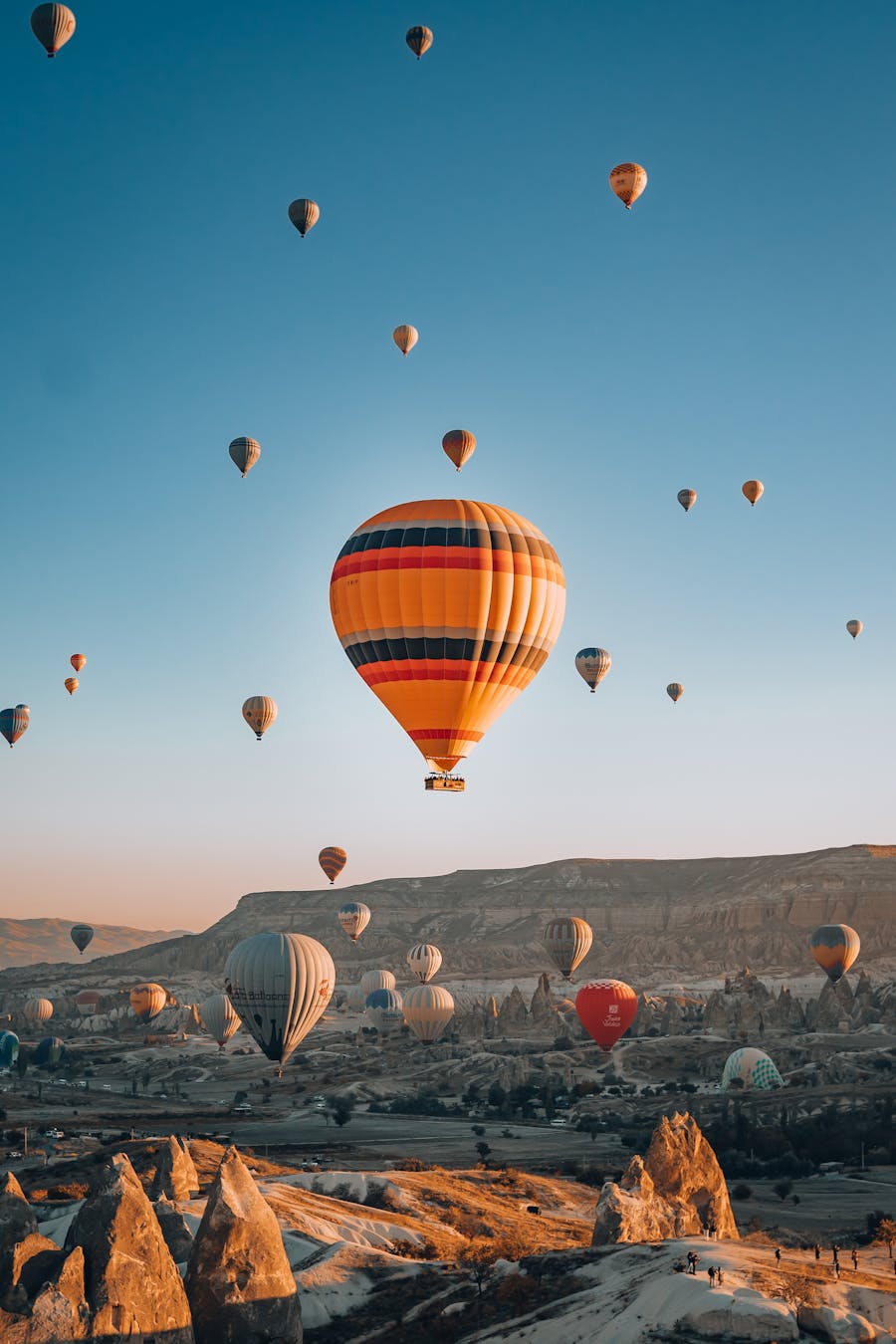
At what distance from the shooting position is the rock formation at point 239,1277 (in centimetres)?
2864

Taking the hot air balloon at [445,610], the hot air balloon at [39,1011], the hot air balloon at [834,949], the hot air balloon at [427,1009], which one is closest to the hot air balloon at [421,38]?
the hot air balloon at [445,610]

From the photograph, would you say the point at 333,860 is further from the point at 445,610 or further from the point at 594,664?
the point at 445,610

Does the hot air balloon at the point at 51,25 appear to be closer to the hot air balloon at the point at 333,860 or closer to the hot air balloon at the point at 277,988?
the hot air balloon at the point at 277,988

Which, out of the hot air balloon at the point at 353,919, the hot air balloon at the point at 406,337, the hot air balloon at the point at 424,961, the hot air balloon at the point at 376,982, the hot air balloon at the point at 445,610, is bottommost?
the hot air balloon at the point at 376,982

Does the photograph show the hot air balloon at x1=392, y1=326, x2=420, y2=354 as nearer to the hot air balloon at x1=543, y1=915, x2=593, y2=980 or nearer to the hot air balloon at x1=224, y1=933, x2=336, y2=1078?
the hot air balloon at x1=224, y1=933, x2=336, y2=1078

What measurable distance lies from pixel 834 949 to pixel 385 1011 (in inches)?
2040

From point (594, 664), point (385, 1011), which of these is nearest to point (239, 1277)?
point (594, 664)

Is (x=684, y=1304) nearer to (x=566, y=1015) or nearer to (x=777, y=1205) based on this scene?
(x=777, y=1205)

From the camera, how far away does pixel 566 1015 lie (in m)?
154

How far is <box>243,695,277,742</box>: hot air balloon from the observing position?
3588 inches

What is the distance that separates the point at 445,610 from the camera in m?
50.0

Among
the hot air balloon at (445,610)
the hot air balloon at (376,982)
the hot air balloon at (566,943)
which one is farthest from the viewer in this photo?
the hot air balloon at (376,982)

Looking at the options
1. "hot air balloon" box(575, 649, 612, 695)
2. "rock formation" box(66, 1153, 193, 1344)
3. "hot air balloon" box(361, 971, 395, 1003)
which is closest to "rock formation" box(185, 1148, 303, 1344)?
"rock formation" box(66, 1153, 193, 1344)

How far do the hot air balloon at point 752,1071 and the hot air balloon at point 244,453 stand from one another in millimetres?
59140
